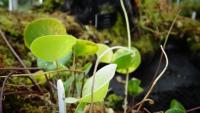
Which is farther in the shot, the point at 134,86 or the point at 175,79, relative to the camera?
the point at 175,79

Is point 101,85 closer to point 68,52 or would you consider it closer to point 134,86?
point 68,52

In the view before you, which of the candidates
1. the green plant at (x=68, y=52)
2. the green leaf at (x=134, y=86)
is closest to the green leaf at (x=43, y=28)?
the green plant at (x=68, y=52)

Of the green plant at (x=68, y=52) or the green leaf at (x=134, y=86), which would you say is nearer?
the green plant at (x=68, y=52)

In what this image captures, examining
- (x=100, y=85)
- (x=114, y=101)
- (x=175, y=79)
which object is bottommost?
(x=175, y=79)

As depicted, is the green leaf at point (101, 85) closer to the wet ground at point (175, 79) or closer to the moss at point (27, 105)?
the moss at point (27, 105)

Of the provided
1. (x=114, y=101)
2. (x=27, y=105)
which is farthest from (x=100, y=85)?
(x=114, y=101)

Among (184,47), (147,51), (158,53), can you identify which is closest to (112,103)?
(147,51)

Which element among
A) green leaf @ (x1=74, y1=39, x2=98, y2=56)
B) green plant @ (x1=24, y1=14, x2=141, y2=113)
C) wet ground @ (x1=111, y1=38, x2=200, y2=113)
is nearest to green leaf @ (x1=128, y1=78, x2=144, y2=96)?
green plant @ (x1=24, y1=14, x2=141, y2=113)

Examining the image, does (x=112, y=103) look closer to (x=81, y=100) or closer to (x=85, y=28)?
(x=81, y=100)
